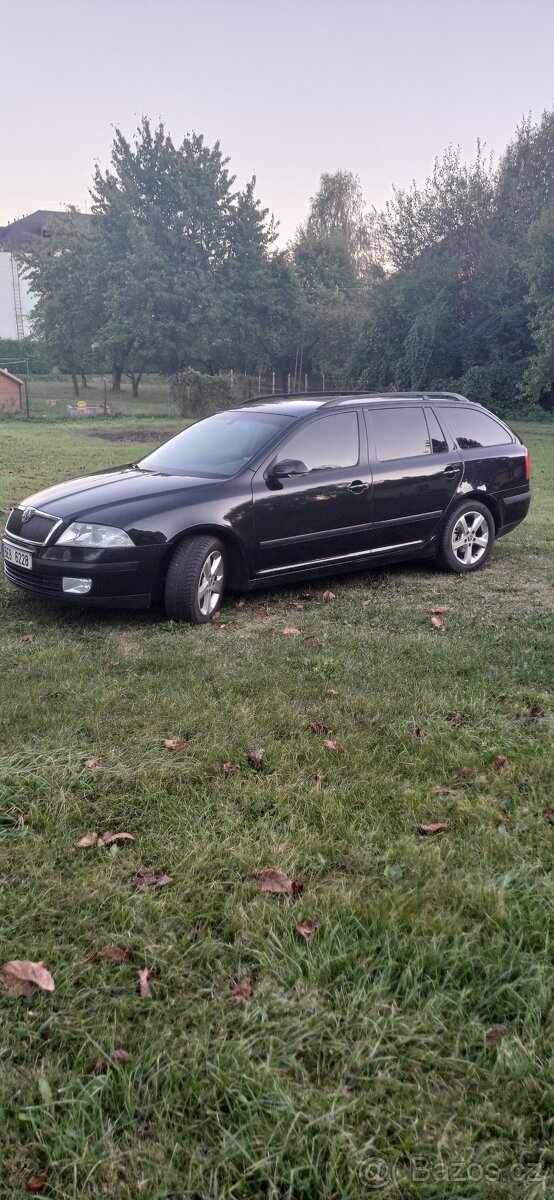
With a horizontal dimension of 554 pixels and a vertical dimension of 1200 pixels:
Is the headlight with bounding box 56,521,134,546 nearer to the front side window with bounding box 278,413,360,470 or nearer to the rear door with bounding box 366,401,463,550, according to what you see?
the front side window with bounding box 278,413,360,470

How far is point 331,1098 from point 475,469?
256 inches

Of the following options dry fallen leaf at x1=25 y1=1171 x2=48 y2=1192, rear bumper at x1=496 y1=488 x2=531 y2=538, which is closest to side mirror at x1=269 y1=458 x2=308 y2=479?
rear bumper at x1=496 y1=488 x2=531 y2=538

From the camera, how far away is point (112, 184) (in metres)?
45.7

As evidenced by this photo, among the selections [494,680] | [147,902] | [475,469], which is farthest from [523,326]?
[147,902]

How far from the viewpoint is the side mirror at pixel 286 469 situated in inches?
250

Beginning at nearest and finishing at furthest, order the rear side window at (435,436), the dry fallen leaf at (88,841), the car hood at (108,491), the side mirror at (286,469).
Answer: the dry fallen leaf at (88,841)
the car hood at (108,491)
the side mirror at (286,469)
the rear side window at (435,436)

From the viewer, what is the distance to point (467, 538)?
786 centimetres

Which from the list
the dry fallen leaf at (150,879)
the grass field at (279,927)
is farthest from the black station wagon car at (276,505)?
the dry fallen leaf at (150,879)

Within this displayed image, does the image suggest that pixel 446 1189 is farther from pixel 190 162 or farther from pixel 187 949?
pixel 190 162

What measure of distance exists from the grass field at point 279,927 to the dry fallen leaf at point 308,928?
22mm

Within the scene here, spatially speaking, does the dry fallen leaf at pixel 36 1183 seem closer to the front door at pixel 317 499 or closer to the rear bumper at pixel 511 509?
the front door at pixel 317 499

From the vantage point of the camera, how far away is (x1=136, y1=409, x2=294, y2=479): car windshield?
259 inches

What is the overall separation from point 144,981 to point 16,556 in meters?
4.16

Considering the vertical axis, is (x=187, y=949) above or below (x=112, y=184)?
below
